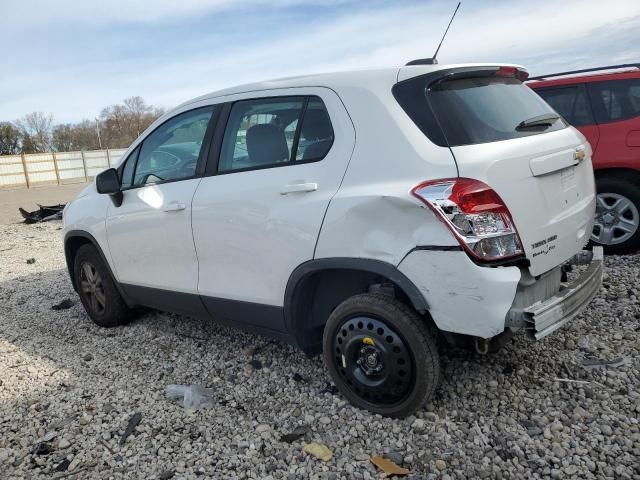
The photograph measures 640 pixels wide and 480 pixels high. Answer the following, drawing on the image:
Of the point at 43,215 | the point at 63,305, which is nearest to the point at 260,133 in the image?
the point at 63,305

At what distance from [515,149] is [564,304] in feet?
2.71

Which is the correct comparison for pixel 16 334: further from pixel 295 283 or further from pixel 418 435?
pixel 418 435

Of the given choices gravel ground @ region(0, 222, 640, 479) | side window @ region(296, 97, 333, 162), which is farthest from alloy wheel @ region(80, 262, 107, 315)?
side window @ region(296, 97, 333, 162)

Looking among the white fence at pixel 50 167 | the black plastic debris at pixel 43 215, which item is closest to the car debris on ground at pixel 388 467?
the black plastic debris at pixel 43 215

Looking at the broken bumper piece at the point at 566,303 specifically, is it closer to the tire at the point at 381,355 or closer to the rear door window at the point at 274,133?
the tire at the point at 381,355

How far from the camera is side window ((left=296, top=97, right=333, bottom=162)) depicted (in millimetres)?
2973

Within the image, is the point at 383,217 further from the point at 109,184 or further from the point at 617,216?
the point at 617,216

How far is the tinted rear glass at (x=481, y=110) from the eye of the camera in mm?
2668

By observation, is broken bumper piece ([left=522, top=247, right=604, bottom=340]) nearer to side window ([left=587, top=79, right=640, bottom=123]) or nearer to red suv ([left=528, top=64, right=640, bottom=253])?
red suv ([left=528, top=64, right=640, bottom=253])

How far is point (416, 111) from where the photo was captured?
8.96 ft

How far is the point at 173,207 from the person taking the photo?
3672 mm

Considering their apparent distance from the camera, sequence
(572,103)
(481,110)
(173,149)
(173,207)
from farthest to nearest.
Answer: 1. (572,103)
2. (173,149)
3. (173,207)
4. (481,110)

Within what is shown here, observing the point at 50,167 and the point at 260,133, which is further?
the point at 50,167

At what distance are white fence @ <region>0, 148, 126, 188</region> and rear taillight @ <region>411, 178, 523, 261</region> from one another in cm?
3058
